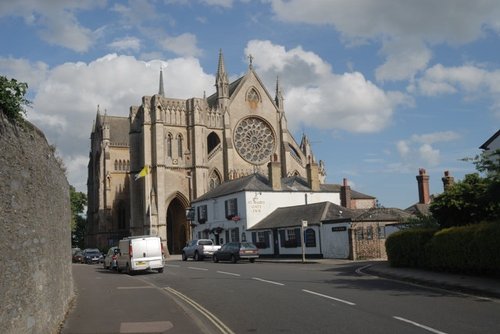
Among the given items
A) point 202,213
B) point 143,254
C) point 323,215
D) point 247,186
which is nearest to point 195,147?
point 202,213

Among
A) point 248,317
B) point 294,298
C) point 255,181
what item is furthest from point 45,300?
point 255,181

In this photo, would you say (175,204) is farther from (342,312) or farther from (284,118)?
(342,312)

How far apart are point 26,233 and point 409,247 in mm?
18745

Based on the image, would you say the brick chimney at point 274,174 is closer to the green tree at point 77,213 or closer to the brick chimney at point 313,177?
the brick chimney at point 313,177

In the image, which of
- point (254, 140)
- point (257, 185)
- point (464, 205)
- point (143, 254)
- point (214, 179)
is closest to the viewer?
point (464, 205)

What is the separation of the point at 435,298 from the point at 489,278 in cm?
424

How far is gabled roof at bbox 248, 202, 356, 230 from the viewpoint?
37.6m

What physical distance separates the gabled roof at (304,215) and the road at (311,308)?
1821 centimetres

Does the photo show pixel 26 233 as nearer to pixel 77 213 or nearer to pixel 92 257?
pixel 92 257

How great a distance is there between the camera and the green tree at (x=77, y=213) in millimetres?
78875

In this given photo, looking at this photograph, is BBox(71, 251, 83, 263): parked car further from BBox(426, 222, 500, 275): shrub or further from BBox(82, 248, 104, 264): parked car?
BBox(426, 222, 500, 275): shrub

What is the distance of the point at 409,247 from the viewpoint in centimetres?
2291

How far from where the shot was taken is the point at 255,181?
47.7 meters

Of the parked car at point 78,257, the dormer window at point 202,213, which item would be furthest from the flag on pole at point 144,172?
the parked car at point 78,257
